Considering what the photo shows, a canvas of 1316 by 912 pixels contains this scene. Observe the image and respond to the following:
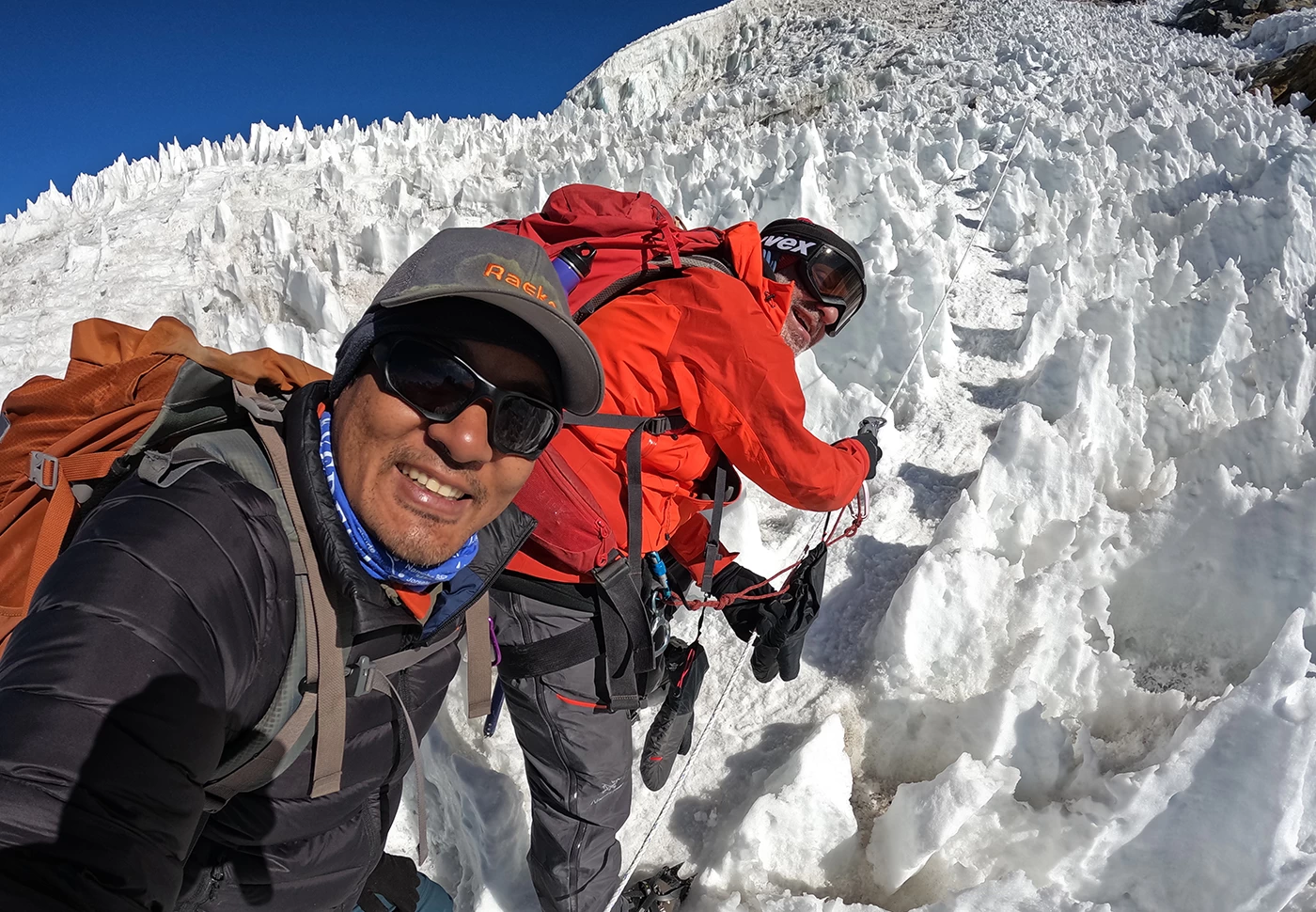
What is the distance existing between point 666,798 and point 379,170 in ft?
24.5

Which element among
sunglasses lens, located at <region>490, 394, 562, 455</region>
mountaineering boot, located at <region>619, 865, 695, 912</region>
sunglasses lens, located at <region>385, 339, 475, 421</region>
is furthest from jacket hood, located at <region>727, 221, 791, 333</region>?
mountaineering boot, located at <region>619, 865, 695, 912</region>

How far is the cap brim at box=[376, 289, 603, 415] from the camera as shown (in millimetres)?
1080

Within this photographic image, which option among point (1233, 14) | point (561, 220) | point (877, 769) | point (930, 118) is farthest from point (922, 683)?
point (1233, 14)

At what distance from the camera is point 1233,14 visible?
1731 centimetres

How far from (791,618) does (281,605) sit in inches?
66.8

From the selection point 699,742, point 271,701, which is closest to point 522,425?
point 271,701

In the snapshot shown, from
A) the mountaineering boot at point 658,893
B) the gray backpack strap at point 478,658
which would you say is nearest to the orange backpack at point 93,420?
the gray backpack strap at point 478,658

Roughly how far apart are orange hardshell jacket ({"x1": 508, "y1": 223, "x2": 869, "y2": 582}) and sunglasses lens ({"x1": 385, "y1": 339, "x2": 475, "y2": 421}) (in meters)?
0.66

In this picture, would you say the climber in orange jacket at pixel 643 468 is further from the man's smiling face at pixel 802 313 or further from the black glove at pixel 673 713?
the black glove at pixel 673 713

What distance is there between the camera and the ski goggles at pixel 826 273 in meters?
2.22

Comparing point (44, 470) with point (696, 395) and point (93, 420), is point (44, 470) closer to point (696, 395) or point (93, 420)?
point (93, 420)

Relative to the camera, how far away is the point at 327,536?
1054 mm

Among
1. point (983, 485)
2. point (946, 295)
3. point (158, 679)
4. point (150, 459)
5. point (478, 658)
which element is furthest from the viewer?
point (946, 295)

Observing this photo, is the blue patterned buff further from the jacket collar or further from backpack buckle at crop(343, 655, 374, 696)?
backpack buckle at crop(343, 655, 374, 696)
